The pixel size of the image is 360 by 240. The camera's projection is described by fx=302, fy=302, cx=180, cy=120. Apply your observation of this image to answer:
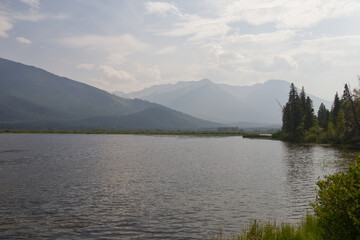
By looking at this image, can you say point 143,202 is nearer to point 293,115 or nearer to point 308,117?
point 308,117

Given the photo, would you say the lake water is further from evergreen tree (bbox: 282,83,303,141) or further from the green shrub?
evergreen tree (bbox: 282,83,303,141)

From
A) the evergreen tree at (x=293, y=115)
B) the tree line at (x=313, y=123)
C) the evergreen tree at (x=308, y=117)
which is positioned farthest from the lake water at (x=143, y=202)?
the evergreen tree at (x=293, y=115)

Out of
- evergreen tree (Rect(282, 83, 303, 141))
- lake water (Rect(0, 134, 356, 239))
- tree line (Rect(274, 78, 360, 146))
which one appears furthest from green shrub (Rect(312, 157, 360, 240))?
evergreen tree (Rect(282, 83, 303, 141))

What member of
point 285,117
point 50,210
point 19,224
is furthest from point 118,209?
point 285,117

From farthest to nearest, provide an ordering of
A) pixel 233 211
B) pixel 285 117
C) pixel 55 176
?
pixel 285 117 < pixel 55 176 < pixel 233 211

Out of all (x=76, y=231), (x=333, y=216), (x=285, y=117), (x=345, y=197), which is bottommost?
(x=76, y=231)

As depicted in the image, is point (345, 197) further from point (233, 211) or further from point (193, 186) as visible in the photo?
point (193, 186)

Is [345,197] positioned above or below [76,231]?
above

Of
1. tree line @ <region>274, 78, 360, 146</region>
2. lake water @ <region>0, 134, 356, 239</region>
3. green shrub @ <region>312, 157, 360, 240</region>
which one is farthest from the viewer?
tree line @ <region>274, 78, 360, 146</region>

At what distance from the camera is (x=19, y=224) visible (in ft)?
83.9

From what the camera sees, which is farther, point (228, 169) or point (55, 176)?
point (228, 169)

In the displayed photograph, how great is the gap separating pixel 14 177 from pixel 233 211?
3620cm

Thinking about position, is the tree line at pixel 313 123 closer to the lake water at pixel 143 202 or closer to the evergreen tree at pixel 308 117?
the evergreen tree at pixel 308 117

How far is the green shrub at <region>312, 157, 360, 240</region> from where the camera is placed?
14.2 m
